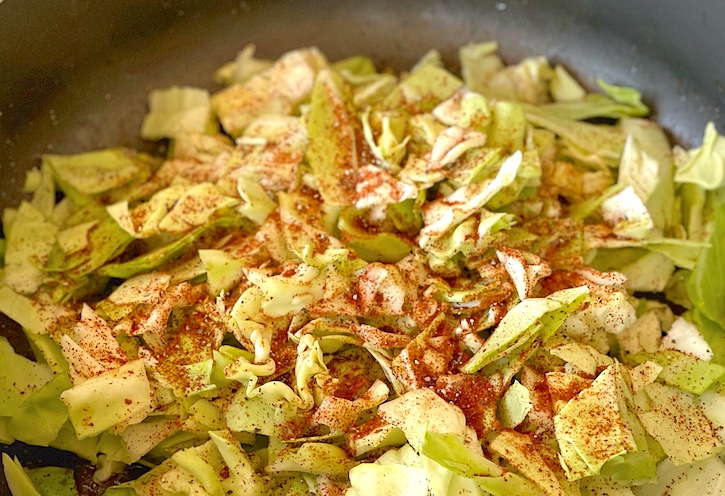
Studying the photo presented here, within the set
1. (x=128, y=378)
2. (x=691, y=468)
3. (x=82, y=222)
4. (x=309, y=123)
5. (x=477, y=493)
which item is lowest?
(x=691, y=468)

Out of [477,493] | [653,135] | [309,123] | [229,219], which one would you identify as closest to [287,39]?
[309,123]

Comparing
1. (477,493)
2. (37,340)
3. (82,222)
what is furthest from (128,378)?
(477,493)

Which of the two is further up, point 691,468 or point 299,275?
point 299,275

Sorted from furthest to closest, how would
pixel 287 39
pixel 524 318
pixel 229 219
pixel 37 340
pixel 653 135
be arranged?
pixel 287 39 < pixel 653 135 < pixel 229 219 < pixel 37 340 < pixel 524 318

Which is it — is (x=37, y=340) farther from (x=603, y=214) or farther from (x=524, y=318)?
(x=603, y=214)

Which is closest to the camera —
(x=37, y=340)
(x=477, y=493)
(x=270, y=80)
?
(x=477, y=493)

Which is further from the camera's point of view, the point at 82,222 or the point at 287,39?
the point at 287,39
